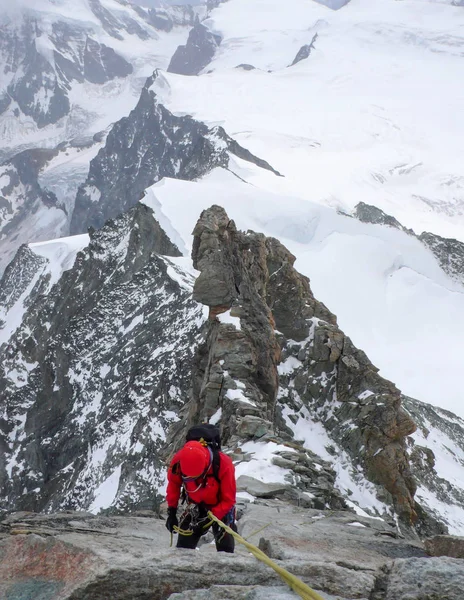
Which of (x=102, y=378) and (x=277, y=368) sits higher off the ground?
(x=102, y=378)

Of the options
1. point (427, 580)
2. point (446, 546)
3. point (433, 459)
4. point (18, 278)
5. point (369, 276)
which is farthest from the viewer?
point (18, 278)

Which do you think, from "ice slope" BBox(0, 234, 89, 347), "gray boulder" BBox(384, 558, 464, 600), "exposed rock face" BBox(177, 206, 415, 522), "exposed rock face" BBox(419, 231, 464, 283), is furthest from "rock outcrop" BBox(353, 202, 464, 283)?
"gray boulder" BBox(384, 558, 464, 600)

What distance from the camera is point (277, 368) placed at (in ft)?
80.0

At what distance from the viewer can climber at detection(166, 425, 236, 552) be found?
7133 millimetres

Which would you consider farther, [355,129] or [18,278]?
[355,129]

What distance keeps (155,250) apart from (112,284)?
17.8ft

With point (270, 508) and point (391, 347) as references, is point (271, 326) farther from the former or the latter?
point (391, 347)

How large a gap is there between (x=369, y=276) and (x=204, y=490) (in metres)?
60.8

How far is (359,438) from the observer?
2330 centimetres

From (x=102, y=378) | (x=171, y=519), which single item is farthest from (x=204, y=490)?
(x=102, y=378)

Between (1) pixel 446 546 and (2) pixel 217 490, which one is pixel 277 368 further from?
(2) pixel 217 490

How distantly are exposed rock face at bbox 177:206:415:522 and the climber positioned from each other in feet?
26.6

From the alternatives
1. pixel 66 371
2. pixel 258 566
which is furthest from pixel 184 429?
pixel 66 371

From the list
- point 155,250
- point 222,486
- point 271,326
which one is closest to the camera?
point 222,486
